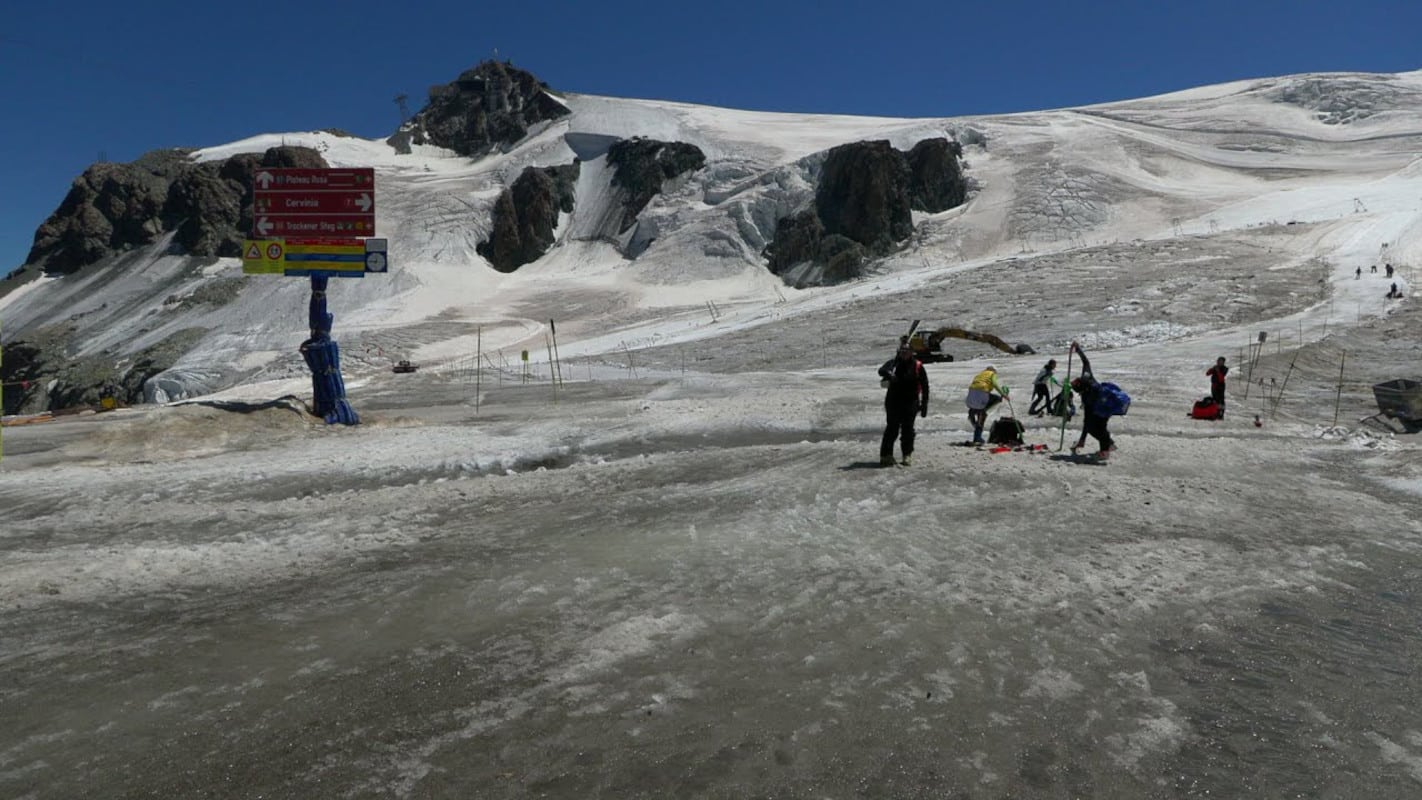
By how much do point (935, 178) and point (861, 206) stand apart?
8.12 meters

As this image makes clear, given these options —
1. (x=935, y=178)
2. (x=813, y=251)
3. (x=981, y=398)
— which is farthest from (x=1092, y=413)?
(x=935, y=178)

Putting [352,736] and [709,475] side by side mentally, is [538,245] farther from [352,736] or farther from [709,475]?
[352,736]

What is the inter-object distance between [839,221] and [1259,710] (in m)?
60.6

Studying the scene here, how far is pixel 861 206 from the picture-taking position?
6197cm

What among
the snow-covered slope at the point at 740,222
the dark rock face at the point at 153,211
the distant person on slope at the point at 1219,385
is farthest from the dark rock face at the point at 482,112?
the distant person on slope at the point at 1219,385

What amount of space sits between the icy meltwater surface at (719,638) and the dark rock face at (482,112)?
315 feet

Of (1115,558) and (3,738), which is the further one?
(1115,558)

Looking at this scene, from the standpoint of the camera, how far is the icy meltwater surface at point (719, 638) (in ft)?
12.7

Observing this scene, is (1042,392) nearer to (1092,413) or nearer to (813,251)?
(1092,413)

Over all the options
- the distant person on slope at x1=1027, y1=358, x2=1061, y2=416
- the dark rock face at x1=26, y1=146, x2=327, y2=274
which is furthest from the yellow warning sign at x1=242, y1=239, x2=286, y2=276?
the dark rock face at x1=26, y1=146, x2=327, y2=274

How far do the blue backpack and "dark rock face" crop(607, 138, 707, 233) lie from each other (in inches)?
2631

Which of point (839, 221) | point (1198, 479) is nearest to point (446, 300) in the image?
point (839, 221)

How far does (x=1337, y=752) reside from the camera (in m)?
4.15

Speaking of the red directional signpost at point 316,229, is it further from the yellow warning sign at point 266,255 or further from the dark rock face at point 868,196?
the dark rock face at point 868,196
